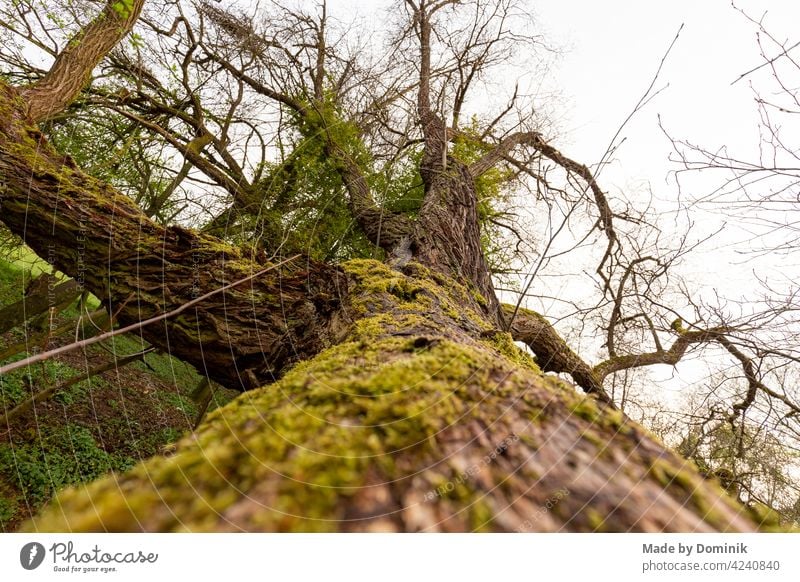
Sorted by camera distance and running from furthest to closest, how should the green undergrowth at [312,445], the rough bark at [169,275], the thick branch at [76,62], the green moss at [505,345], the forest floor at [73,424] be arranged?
the forest floor at [73,424] < the thick branch at [76,62] < the rough bark at [169,275] < the green moss at [505,345] < the green undergrowth at [312,445]

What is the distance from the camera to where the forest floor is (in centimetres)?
497

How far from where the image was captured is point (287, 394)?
108 cm

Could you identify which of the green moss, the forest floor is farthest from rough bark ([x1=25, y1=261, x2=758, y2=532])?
the forest floor

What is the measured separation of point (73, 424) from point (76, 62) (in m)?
5.51

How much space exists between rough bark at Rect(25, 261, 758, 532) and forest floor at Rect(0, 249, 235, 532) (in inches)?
127

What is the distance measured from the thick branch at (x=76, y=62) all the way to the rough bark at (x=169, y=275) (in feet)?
3.80

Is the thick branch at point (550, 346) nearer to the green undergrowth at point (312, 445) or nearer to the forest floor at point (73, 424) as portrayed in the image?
the green undergrowth at point (312, 445)

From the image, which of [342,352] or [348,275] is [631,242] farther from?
[342,352]
